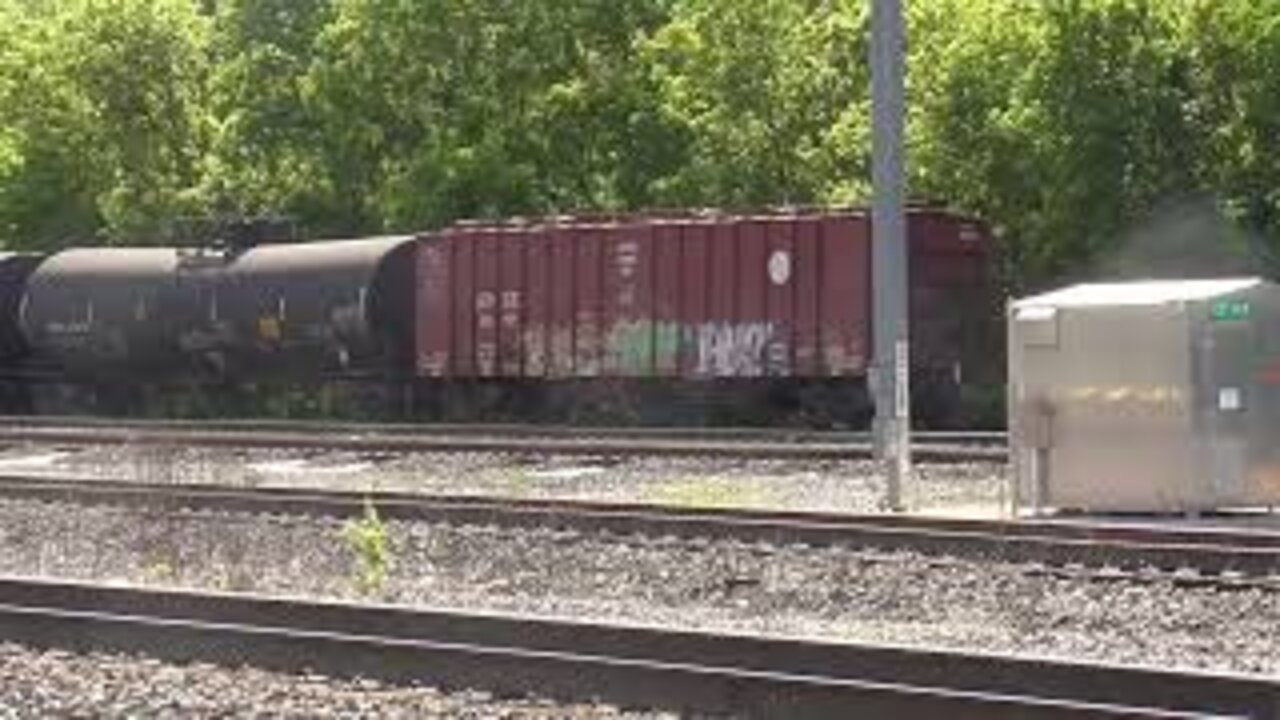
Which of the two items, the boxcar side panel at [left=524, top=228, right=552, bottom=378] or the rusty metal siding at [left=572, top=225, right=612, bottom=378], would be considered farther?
the boxcar side panel at [left=524, top=228, right=552, bottom=378]

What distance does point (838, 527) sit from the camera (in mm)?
16156

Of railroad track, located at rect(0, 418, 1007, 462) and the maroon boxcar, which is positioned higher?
the maroon boxcar

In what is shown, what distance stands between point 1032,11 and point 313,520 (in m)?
19.4

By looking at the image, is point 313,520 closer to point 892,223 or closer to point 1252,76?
point 892,223

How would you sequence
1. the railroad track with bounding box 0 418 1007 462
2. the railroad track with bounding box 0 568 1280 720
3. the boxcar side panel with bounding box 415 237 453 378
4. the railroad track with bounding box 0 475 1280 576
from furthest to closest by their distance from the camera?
the boxcar side panel with bounding box 415 237 453 378
the railroad track with bounding box 0 418 1007 462
the railroad track with bounding box 0 475 1280 576
the railroad track with bounding box 0 568 1280 720

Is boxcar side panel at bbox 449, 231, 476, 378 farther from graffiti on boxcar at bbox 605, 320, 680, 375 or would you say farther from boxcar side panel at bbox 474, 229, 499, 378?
graffiti on boxcar at bbox 605, 320, 680, 375

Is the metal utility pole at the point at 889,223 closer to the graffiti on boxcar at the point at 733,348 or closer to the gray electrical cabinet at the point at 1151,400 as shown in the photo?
the gray electrical cabinet at the point at 1151,400

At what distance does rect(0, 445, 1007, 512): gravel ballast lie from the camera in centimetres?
2047

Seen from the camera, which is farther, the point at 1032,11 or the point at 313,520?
the point at 1032,11

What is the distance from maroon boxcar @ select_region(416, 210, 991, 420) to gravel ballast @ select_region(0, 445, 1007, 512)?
19.4ft

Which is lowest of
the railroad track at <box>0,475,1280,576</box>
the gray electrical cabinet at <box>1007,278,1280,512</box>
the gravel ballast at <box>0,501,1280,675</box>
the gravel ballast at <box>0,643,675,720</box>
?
the gravel ballast at <box>0,643,675,720</box>

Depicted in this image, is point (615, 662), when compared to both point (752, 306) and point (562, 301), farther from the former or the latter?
point (562, 301)

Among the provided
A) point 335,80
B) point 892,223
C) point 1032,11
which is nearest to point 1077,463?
point 892,223

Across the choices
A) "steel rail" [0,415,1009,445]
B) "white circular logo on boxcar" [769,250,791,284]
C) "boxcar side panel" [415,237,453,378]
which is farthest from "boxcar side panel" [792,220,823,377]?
"boxcar side panel" [415,237,453,378]
